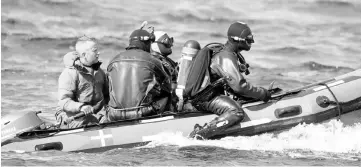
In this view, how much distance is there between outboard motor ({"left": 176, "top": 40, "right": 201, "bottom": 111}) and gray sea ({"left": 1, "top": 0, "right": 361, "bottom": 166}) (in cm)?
64

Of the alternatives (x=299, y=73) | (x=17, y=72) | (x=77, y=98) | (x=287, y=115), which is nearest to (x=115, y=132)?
(x=77, y=98)

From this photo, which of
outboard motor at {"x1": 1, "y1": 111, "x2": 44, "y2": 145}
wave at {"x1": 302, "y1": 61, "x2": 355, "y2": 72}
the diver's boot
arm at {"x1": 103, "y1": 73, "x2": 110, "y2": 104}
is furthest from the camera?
wave at {"x1": 302, "y1": 61, "x2": 355, "y2": 72}

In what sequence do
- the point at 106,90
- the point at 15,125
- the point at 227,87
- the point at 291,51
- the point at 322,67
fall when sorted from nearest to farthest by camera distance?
1. the point at 15,125
2. the point at 227,87
3. the point at 106,90
4. the point at 322,67
5. the point at 291,51

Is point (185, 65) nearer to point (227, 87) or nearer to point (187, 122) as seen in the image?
point (227, 87)

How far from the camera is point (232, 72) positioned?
11672 millimetres

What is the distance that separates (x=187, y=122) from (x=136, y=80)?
911 millimetres

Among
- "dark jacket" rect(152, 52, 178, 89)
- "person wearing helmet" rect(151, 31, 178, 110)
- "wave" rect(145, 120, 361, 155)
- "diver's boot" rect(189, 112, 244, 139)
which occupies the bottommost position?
"wave" rect(145, 120, 361, 155)

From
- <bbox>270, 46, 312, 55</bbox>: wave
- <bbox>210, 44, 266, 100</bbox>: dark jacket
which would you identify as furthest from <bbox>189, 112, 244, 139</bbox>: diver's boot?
<bbox>270, 46, 312, 55</bbox>: wave

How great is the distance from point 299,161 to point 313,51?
34.3 ft

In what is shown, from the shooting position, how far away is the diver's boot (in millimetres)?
11586

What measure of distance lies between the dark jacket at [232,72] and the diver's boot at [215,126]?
0.37 meters

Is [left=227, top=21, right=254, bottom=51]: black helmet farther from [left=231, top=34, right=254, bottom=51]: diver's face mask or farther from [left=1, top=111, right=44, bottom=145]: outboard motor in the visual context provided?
[left=1, top=111, right=44, bottom=145]: outboard motor

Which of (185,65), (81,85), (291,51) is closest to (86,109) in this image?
(81,85)

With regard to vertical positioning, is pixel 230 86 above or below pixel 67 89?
below
